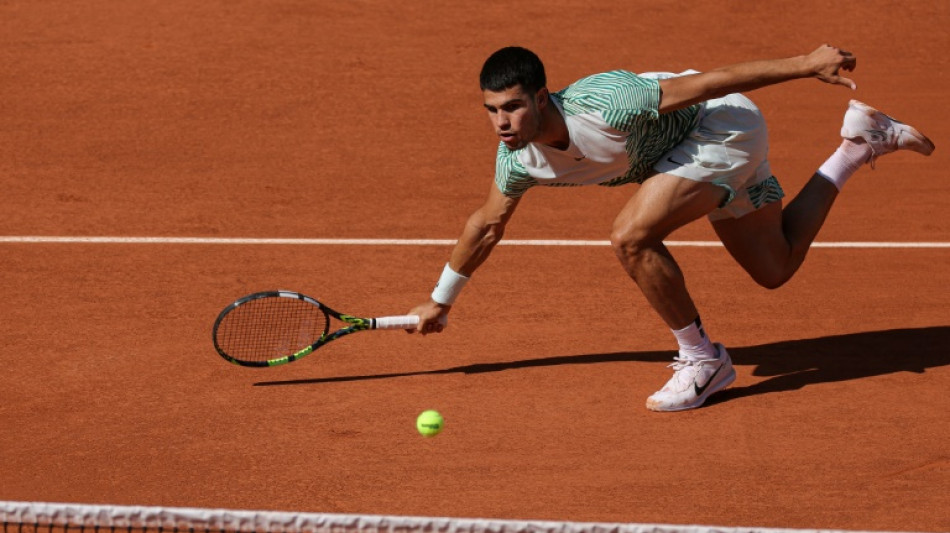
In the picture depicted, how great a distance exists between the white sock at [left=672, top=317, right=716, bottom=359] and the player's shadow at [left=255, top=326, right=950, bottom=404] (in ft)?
1.27

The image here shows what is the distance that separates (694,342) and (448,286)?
1287 millimetres

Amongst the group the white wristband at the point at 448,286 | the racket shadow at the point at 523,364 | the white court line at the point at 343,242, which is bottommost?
the racket shadow at the point at 523,364

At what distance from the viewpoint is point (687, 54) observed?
12789 millimetres

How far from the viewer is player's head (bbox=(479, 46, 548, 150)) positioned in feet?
22.3

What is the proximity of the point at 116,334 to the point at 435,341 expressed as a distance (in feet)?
6.01

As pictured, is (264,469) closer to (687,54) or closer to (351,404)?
(351,404)

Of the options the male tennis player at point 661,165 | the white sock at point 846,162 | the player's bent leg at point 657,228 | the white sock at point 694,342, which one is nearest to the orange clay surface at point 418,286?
the white sock at point 694,342

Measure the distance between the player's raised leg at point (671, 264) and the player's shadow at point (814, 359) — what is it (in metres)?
0.34

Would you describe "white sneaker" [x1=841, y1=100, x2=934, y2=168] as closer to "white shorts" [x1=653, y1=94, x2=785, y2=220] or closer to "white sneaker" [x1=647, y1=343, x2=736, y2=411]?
"white shorts" [x1=653, y1=94, x2=785, y2=220]

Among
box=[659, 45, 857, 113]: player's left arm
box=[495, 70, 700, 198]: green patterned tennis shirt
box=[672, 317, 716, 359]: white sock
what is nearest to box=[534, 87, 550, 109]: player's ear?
box=[495, 70, 700, 198]: green patterned tennis shirt

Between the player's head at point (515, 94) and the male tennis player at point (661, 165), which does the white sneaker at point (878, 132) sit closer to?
the male tennis player at point (661, 165)

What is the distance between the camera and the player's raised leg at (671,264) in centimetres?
712

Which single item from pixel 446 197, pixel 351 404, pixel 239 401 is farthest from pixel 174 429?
pixel 446 197

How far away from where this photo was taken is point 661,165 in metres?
7.28
